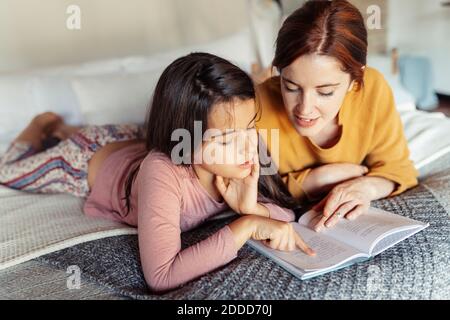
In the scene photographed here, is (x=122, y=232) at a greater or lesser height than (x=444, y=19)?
lesser

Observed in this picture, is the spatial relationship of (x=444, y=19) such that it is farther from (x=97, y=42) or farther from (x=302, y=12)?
(x=302, y=12)

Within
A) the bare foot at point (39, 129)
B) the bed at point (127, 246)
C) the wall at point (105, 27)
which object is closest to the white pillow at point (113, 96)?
the bed at point (127, 246)

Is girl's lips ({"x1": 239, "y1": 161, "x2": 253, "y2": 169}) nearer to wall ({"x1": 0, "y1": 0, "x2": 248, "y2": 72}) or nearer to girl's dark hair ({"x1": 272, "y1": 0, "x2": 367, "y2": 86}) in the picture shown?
girl's dark hair ({"x1": 272, "y1": 0, "x2": 367, "y2": 86})

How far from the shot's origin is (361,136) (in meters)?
1.20

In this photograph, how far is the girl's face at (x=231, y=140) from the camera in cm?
92

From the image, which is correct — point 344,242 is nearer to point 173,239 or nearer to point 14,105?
point 173,239

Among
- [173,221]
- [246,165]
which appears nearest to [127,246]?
[173,221]

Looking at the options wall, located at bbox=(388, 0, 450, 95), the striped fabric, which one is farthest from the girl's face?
wall, located at bbox=(388, 0, 450, 95)

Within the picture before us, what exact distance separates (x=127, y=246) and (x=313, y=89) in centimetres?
56

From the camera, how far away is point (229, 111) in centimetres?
92

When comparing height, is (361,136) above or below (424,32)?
below

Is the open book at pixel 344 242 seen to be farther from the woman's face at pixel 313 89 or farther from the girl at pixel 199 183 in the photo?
the woman's face at pixel 313 89

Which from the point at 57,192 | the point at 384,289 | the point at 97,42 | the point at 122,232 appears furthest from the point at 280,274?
the point at 97,42

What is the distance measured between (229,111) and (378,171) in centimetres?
49
